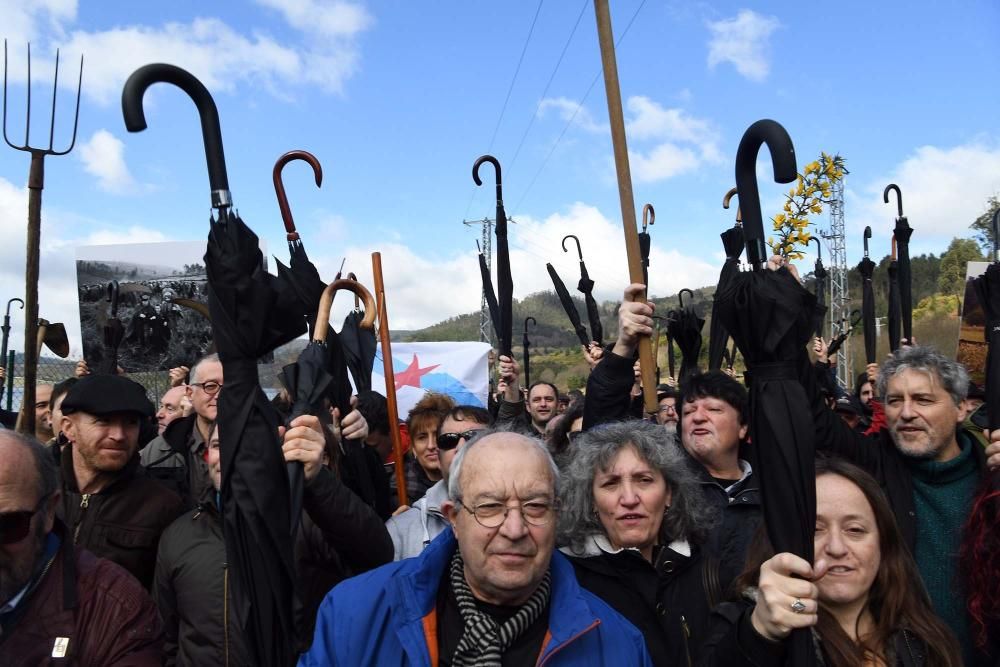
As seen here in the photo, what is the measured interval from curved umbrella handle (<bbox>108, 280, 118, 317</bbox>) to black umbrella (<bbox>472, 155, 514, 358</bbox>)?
11.5 feet

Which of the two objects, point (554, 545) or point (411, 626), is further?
point (554, 545)

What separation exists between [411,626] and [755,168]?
1510 mm

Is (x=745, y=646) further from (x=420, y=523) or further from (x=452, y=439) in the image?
(x=452, y=439)

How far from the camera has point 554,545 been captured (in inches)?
105

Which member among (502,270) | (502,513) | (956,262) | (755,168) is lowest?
(502,513)

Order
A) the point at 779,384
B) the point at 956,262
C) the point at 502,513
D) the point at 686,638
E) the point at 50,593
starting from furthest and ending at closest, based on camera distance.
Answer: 1. the point at 956,262
2. the point at 686,638
3. the point at 50,593
4. the point at 502,513
5. the point at 779,384

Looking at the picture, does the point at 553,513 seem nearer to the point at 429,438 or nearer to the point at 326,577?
the point at 326,577

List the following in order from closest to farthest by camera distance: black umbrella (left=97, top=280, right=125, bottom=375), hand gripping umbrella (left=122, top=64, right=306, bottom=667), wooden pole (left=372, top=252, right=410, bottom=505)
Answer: hand gripping umbrella (left=122, top=64, right=306, bottom=667) < wooden pole (left=372, top=252, right=410, bottom=505) < black umbrella (left=97, top=280, right=125, bottom=375)

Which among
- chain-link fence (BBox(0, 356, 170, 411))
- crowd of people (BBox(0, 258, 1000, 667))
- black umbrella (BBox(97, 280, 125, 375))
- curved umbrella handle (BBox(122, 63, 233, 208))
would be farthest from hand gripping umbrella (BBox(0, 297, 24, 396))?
curved umbrella handle (BBox(122, 63, 233, 208))

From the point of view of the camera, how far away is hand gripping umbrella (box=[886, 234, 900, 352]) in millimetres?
6402

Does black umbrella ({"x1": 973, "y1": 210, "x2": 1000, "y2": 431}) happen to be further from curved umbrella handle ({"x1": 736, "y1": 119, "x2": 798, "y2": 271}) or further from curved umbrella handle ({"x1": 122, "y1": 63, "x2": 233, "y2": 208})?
curved umbrella handle ({"x1": 122, "y1": 63, "x2": 233, "y2": 208})

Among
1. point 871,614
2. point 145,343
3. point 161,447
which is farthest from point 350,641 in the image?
point 145,343

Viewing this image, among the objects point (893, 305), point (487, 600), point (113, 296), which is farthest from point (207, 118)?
point (893, 305)

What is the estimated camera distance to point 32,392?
4500mm
